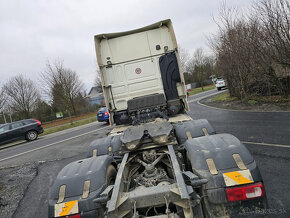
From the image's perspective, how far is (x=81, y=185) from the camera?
2.20m

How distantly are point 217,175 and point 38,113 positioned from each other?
42.7m

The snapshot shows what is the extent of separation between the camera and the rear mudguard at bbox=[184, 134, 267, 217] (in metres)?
1.97

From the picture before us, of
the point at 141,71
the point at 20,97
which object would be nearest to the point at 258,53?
the point at 141,71

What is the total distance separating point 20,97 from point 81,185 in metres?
39.2

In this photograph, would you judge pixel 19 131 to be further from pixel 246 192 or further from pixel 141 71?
pixel 246 192

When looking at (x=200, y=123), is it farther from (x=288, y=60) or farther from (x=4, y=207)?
(x=288, y=60)

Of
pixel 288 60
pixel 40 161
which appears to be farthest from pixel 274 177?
pixel 288 60

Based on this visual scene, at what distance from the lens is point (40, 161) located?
7.19 m

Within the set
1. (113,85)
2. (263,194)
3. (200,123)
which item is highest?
(113,85)

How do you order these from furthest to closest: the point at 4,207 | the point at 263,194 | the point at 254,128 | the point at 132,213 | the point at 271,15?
the point at 271,15
the point at 254,128
the point at 4,207
the point at 263,194
the point at 132,213

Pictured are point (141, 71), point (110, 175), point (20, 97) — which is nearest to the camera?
point (110, 175)

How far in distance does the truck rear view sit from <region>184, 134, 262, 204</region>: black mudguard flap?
2886mm

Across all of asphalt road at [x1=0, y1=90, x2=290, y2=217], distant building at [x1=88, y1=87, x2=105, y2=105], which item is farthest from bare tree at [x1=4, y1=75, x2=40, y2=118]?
asphalt road at [x1=0, y1=90, x2=290, y2=217]

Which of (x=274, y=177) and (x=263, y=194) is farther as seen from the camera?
(x=274, y=177)
